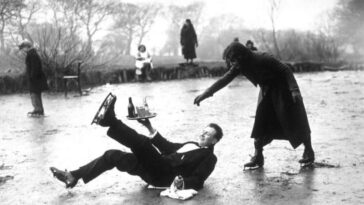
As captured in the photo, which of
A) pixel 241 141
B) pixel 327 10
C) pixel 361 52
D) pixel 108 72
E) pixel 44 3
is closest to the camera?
pixel 241 141

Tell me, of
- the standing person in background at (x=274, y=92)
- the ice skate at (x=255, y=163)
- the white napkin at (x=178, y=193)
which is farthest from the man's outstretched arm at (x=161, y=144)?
the ice skate at (x=255, y=163)

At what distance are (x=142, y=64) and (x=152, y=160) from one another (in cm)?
1730

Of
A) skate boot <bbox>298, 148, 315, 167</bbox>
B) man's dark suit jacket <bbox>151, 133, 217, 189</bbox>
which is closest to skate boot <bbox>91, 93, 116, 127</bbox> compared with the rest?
man's dark suit jacket <bbox>151, 133, 217, 189</bbox>

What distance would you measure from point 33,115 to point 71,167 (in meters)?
Answer: 6.51

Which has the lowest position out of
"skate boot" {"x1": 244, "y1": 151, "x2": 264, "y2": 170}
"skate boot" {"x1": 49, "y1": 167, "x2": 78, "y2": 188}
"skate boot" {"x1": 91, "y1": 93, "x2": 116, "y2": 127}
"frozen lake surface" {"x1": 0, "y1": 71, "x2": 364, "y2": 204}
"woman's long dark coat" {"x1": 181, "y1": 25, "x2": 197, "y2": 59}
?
"frozen lake surface" {"x1": 0, "y1": 71, "x2": 364, "y2": 204}

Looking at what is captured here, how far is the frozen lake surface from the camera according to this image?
5.64 m

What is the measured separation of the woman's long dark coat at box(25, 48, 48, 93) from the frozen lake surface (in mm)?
784

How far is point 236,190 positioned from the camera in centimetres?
579

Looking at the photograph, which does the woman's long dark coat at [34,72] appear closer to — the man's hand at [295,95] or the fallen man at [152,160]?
the fallen man at [152,160]

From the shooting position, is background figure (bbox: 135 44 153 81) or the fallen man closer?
the fallen man

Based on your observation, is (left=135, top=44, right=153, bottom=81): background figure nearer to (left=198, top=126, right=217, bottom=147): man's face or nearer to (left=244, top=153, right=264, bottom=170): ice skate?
(left=244, top=153, right=264, bottom=170): ice skate

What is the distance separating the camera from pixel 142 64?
22.6 meters

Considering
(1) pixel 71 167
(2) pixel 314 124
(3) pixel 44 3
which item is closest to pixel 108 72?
(2) pixel 314 124

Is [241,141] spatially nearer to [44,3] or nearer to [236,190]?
[236,190]
